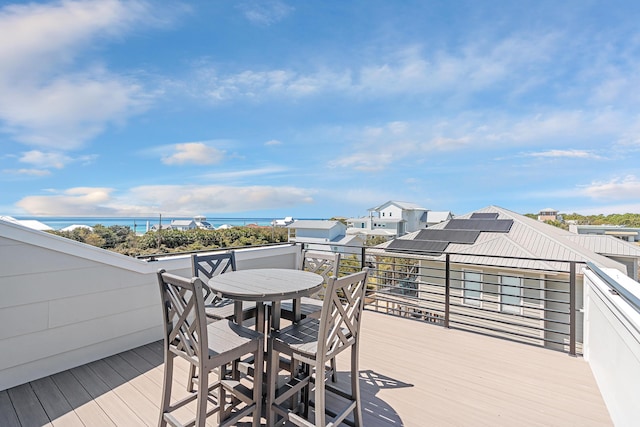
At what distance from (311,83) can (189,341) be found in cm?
683

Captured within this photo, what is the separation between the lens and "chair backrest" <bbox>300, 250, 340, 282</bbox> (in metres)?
2.56

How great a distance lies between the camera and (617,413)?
1.66 metres

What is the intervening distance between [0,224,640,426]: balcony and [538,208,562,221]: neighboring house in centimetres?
1489

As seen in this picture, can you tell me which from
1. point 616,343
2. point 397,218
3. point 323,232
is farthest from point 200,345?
point 397,218

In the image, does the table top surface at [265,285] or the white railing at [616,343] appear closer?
the white railing at [616,343]

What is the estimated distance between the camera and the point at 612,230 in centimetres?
934

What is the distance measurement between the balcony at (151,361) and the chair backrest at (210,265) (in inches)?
27.4

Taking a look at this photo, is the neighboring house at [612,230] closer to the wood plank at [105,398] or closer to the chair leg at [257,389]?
the chair leg at [257,389]

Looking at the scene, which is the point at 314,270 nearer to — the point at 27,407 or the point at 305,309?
the point at 305,309

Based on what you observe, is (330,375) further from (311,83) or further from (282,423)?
(311,83)

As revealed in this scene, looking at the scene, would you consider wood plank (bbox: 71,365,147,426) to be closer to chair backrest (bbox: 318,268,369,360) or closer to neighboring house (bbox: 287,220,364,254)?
chair backrest (bbox: 318,268,369,360)

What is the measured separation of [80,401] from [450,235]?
9.43 meters

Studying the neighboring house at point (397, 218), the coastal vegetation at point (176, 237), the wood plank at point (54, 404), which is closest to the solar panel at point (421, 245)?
the coastal vegetation at point (176, 237)

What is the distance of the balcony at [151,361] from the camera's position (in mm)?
1796
